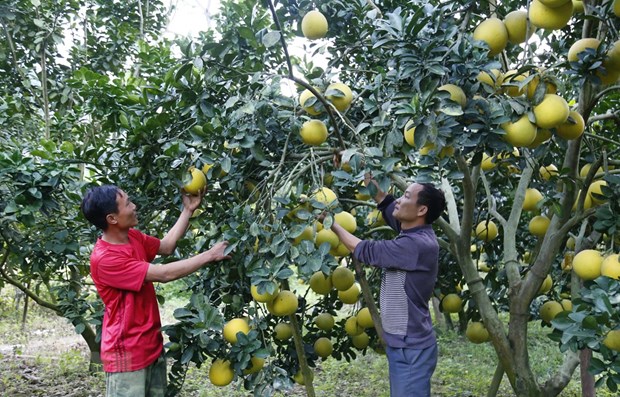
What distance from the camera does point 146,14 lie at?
5.10 meters

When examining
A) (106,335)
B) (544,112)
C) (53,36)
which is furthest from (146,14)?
(544,112)

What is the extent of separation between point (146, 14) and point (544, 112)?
4360 mm

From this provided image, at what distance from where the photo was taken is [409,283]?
88.5 inches

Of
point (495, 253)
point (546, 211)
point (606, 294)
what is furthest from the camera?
point (495, 253)

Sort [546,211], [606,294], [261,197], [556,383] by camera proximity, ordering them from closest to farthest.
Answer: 1. [606,294]
2. [261,197]
3. [556,383]
4. [546,211]

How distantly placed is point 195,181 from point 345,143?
24.9 inches

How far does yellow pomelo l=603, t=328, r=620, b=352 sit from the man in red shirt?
1420 mm

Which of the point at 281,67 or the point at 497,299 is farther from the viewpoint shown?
the point at 497,299

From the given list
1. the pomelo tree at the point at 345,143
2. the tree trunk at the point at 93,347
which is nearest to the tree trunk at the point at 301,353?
the pomelo tree at the point at 345,143

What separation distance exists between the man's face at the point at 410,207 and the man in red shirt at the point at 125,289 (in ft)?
2.68

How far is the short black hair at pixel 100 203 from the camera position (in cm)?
221

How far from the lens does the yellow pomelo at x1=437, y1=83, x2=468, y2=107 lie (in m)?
1.55

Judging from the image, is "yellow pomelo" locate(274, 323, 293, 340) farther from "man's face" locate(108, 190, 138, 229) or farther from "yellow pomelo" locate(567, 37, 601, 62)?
"yellow pomelo" locate(567, 37, 601, 62)

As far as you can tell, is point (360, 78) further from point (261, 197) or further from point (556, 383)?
point (556, 383)
